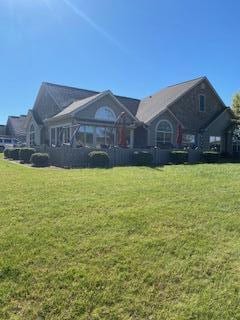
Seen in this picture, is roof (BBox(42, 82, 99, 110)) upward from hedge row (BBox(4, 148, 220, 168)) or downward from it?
upward

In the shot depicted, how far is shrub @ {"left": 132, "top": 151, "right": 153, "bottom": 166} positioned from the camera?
72.3ft

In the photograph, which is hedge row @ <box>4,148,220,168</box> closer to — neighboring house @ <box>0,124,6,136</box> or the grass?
the grass

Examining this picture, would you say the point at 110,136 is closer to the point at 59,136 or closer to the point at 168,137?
the point at 59,136

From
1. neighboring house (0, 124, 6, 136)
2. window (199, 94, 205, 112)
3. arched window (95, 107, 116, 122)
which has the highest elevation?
window (199, 94, 205, 112)

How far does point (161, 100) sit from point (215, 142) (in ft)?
21.2

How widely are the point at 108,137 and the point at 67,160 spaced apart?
842 centimetres

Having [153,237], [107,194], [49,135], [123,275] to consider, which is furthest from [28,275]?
[49,135]

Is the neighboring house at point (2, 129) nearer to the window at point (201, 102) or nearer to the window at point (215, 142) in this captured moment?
the window at point (201, 102)

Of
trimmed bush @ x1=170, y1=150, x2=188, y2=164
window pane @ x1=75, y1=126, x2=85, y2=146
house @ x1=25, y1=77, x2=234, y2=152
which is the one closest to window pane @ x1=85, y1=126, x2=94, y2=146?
house @ x1=25, y1=77, x2=234, y2=152

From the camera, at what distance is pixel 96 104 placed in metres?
27.6

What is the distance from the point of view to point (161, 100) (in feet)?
112

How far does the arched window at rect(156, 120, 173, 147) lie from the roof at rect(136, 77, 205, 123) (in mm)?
1196

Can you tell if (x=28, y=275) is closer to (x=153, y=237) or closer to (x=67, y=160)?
(x=153, y=237)

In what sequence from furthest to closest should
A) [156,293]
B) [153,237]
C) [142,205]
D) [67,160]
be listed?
[67,160] → [142,205] → [153,237] → [156,293]
